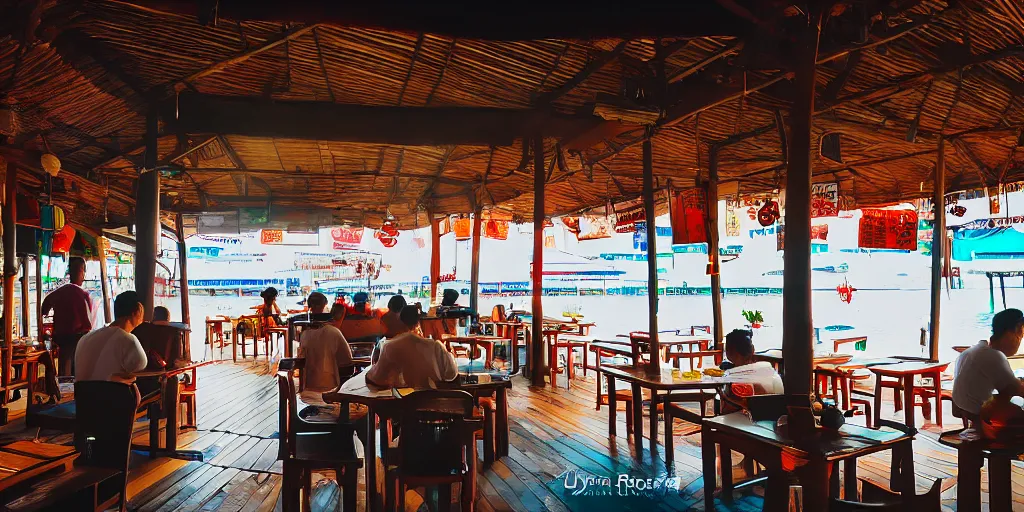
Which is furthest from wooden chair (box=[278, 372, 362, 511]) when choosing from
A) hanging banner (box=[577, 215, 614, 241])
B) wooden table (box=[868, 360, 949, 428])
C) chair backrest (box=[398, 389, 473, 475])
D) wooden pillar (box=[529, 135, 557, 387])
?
hanging banner (box=[577, 215, 614, 241])

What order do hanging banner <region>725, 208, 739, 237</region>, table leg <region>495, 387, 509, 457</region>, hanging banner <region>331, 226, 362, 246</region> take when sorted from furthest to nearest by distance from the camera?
1. hanging banner <region>331, 226, 362, 246</region>
2. hanging banner <region>725, 208, 739, 237</region>
3. table leg <region>495, 387, 509, 457</region>

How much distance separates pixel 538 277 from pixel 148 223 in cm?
519

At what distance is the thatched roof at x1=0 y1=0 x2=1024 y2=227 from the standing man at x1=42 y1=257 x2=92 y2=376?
1613mm

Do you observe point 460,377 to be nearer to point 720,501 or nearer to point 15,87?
point 720,501

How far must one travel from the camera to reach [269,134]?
24.7 ft

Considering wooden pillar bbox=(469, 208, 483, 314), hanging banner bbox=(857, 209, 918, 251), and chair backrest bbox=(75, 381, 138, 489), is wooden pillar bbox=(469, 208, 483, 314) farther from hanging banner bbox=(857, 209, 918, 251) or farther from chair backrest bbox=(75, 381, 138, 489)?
chair backrest bbox=(75, 381, 138, 489)

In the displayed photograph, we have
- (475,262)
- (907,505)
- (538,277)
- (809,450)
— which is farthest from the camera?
(475,262)

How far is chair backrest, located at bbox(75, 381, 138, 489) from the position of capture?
3.55 metres

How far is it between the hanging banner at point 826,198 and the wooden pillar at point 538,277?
13.8 ft

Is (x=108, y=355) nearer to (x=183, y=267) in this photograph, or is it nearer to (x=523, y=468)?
(x=523, y=468)

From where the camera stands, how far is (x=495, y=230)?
14156 mm

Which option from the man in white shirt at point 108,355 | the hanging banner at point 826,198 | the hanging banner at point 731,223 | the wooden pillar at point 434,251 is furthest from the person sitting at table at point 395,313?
the hanging banner at point 731,223

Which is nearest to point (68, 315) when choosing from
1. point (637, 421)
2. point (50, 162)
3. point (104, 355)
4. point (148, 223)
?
point (148, 223)

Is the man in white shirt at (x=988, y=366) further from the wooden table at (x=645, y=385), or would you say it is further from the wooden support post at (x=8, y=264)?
the wooden support post at (x=8, y=264)
